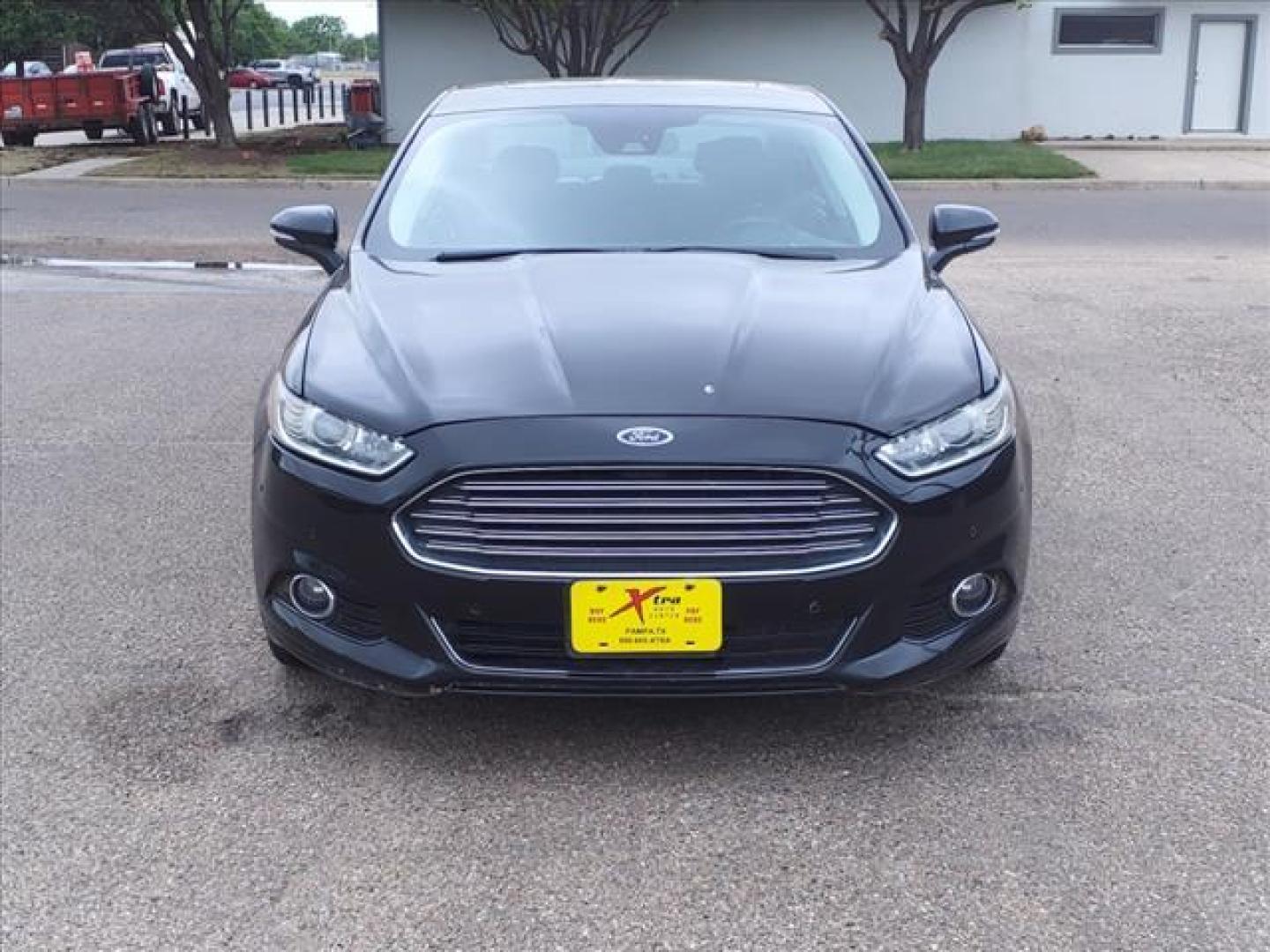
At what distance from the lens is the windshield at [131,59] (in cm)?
3341

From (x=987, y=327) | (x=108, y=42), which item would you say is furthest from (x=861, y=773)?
(x=108, y=42)

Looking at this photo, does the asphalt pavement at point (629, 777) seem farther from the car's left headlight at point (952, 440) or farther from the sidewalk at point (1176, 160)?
the sidewalk at point (1176, 160)

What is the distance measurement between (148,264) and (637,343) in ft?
29.3

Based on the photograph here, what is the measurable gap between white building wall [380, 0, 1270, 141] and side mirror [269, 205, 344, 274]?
2048 cm

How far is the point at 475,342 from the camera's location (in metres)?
3.57

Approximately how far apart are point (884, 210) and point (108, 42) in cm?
5471

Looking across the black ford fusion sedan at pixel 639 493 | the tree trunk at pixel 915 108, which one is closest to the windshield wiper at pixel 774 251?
the black ford fusion sedan at pixel 639 493

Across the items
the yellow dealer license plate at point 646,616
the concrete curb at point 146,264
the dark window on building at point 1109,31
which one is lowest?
the concrete curb at point 146,264

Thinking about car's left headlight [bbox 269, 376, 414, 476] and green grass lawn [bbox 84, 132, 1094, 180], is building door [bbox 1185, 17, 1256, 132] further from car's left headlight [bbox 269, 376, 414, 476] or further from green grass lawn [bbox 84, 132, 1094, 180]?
car's left headlight [bbox 269, 376, 414, 476]

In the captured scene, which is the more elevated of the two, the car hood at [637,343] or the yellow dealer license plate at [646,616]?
the car hood at [637,343]

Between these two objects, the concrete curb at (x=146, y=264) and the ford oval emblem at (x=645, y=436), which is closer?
the ford oval emblem at (x=645, y=436)

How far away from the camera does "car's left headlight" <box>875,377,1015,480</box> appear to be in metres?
3.25

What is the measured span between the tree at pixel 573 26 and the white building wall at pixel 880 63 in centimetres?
209

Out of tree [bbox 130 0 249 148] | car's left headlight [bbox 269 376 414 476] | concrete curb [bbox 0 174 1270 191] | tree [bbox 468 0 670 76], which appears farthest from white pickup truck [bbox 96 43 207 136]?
car's left headlight [bbox 269 376 414 476]
